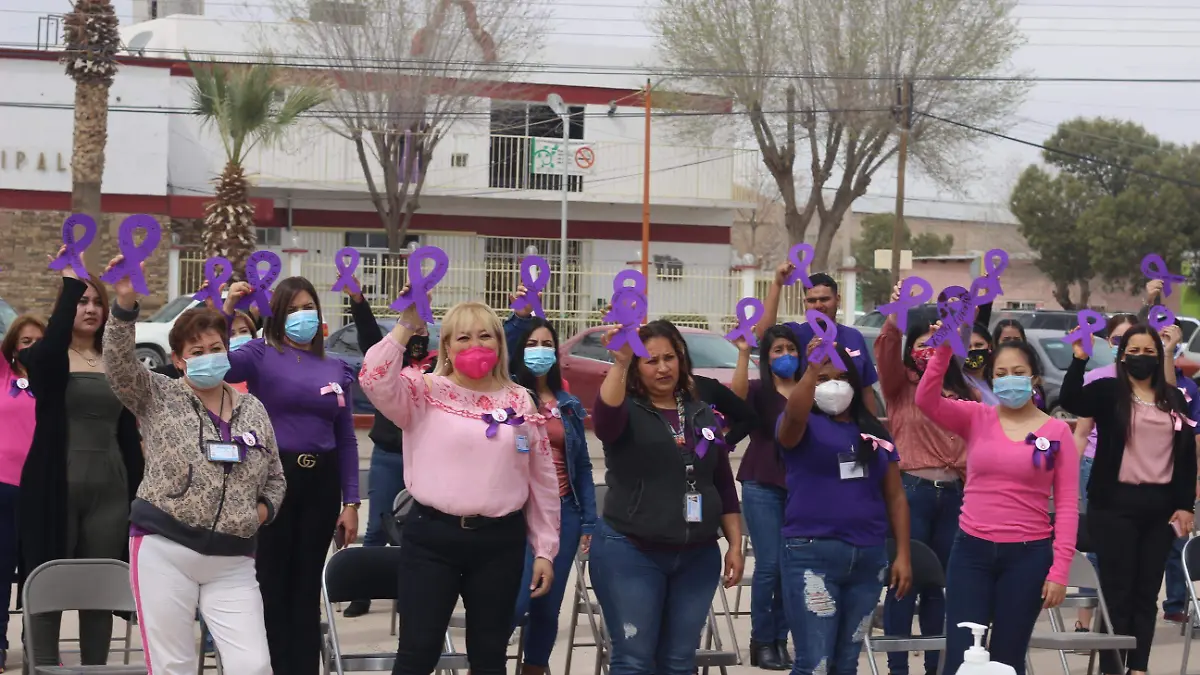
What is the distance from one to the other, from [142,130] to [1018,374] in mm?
26426

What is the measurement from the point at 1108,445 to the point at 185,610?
421 cm

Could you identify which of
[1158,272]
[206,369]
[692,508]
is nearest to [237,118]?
[1158,272]

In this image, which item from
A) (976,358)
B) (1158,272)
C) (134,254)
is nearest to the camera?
(134,254)

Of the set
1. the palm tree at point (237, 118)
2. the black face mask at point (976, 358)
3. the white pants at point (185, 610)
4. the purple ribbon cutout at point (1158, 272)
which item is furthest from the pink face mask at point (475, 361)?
the palm tree at point (237, 118)

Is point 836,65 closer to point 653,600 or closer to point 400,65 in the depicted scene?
point 400,65

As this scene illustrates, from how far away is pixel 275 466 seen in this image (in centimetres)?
549

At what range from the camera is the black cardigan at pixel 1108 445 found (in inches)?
278

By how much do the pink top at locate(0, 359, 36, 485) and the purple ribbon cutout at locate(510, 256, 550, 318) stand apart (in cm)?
234

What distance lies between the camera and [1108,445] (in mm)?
7082

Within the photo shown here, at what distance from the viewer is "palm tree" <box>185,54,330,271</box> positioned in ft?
86.4

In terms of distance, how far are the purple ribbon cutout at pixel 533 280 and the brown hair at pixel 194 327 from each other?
3.94ft

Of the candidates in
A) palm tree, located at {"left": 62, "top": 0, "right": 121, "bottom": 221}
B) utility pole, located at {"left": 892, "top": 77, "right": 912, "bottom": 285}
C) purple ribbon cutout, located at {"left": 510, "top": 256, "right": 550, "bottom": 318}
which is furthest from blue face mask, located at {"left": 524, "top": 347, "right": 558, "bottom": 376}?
utility pole, located at {"left": 892, "top": 77, "right": 912, "bottom": 285}

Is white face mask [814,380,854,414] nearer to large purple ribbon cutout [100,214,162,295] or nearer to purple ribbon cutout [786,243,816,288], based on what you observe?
purple ribbon cutout [786,243,816,288]

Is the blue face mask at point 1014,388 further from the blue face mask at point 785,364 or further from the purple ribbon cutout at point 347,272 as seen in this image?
the purple ribbon cutout at point 347,272
